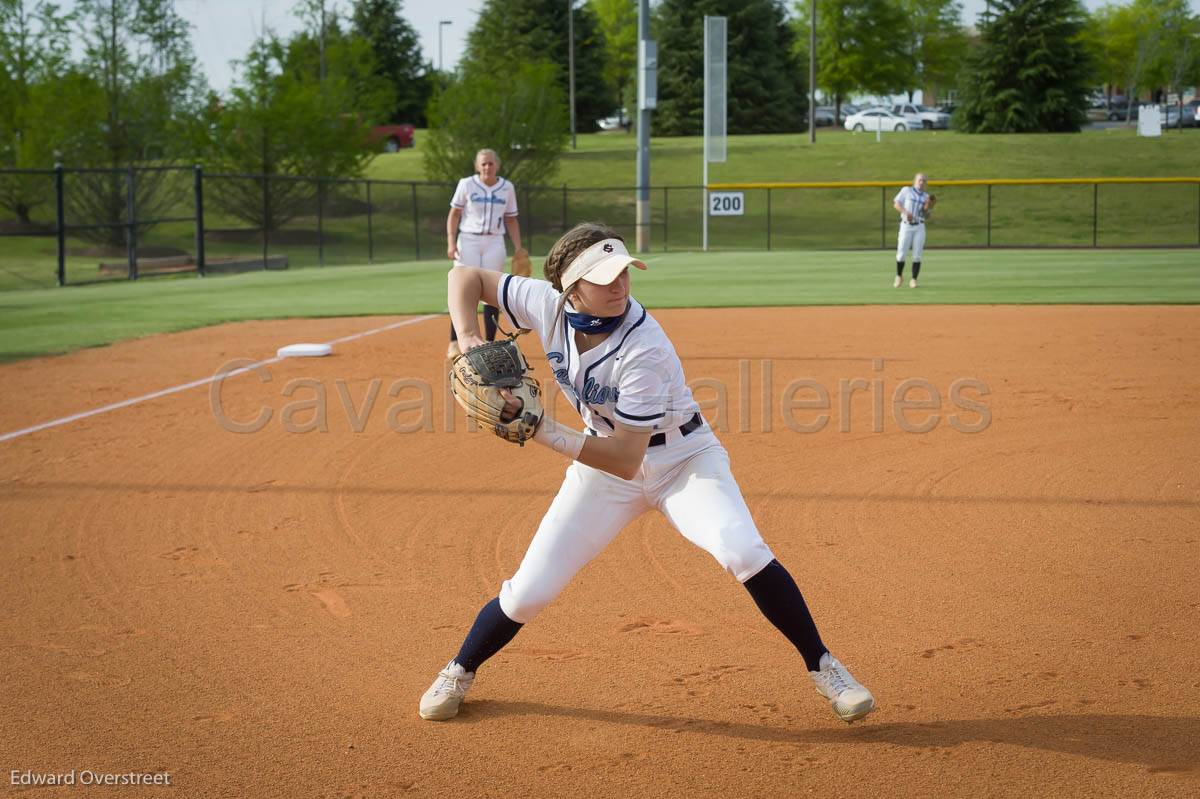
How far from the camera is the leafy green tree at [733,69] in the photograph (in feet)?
234

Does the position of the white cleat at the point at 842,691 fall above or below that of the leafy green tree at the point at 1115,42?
below

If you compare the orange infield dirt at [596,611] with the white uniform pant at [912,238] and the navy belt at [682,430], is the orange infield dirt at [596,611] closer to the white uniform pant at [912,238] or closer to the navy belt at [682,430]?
the navy belt at [682,430]

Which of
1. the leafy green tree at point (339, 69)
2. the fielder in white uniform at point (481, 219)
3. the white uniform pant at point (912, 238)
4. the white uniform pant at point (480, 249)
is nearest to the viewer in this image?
the fielder in white uniform at point (481, 219)

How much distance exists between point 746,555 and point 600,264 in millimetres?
1085

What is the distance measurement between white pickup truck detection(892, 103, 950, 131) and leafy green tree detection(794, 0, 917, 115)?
107 inches

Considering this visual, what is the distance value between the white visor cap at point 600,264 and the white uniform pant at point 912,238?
18.6 metres

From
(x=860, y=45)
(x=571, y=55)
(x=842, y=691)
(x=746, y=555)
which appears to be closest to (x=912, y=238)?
(x=842, y=691)

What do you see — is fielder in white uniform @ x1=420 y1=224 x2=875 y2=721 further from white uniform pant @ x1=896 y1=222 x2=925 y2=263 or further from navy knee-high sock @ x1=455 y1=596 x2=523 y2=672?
white uniform pant @ x1=896 y1=222 x2=925 y2=263

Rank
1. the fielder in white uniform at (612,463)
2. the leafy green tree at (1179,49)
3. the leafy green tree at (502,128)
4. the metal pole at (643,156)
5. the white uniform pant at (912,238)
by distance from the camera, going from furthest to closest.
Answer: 1. the leafy green tree at (1179,49)
2. the leafy green tree at (502,128)
3. the metal pole at (643,156)
4. the white uniform pant at (912,238)
5. the fielder in white uniform at (612,463)

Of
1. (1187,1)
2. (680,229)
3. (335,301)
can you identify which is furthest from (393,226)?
(1187,1)

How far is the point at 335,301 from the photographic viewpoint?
65.5ft

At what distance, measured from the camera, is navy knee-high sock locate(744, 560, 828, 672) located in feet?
13.3

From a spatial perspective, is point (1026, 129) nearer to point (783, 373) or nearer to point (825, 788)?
point (783, 373)

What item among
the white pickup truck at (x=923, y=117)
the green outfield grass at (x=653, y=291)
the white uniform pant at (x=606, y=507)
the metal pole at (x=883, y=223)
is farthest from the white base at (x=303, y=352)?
the white pickup truck at (x=923, y=117)
